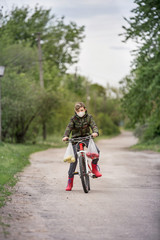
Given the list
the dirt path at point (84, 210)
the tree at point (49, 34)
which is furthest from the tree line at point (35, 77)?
the dirt path at point (84, 210)

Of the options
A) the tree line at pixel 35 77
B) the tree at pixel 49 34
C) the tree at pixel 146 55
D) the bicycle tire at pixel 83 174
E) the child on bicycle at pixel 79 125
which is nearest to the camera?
the bicycle tire at pixel 83 174

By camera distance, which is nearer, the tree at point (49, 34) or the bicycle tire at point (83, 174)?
the bicycle tire at point (83, 174)

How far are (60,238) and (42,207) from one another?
2.00m

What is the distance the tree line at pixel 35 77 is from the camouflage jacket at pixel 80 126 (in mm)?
18195

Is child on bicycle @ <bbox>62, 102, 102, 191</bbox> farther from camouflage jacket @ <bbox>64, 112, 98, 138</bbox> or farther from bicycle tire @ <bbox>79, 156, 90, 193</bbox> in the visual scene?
bicycle tire @ <bbox>79, 156, 90, 193</bbox>

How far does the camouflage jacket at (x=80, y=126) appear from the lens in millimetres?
9148

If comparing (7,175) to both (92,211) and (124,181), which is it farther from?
(92,211)

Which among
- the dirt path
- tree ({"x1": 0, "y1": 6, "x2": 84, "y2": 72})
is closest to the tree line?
tree ({"x1": 0, "y1": 6, "x2": 84, "y2": 72})

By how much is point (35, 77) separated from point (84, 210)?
158ft

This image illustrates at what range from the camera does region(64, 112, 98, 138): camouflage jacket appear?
915cm

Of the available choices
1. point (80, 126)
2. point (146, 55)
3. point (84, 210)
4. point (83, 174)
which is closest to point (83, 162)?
point (83, 174)

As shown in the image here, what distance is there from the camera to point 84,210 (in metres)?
7.04

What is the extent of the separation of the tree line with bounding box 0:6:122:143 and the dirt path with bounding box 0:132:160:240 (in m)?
18.1

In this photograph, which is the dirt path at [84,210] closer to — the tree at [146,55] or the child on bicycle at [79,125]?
the child on bicycle at [79,125]
